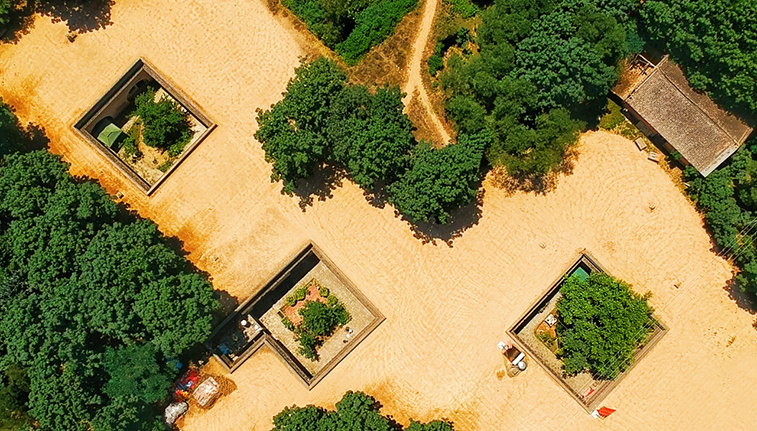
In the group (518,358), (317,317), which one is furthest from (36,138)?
(518,358)

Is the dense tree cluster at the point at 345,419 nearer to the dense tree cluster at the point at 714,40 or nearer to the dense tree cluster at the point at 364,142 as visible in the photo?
the dense tree cluster at the point at 364,142

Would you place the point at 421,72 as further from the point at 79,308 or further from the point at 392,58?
the point at 79,308

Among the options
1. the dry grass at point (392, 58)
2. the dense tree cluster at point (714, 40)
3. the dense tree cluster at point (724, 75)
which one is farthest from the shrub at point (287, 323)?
the dense tree cluster at point (714, 40)

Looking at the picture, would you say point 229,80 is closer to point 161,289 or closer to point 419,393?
point 161,289

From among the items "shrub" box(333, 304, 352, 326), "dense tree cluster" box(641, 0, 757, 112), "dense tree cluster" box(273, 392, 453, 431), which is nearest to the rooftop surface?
"dense tree cluster" box(641, 0, 757, 112)

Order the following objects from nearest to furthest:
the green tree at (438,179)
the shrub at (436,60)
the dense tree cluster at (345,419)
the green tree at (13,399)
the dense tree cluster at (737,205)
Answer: the green tree at (13,399) < the green tree at (438,179) < the dense tree cluster at (345,419) < the dense tree cluster at (737,205) < the shrub at (436,60)

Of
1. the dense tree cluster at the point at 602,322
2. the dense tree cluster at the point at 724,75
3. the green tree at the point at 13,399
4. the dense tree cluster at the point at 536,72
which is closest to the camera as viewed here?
the dense tree cluster at the point at 724,75

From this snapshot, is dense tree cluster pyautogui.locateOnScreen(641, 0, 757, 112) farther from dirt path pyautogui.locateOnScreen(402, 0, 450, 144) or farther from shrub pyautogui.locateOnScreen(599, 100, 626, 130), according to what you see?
dirt path pyautogui.locateOnScreen(402, 0, 450, 144)
